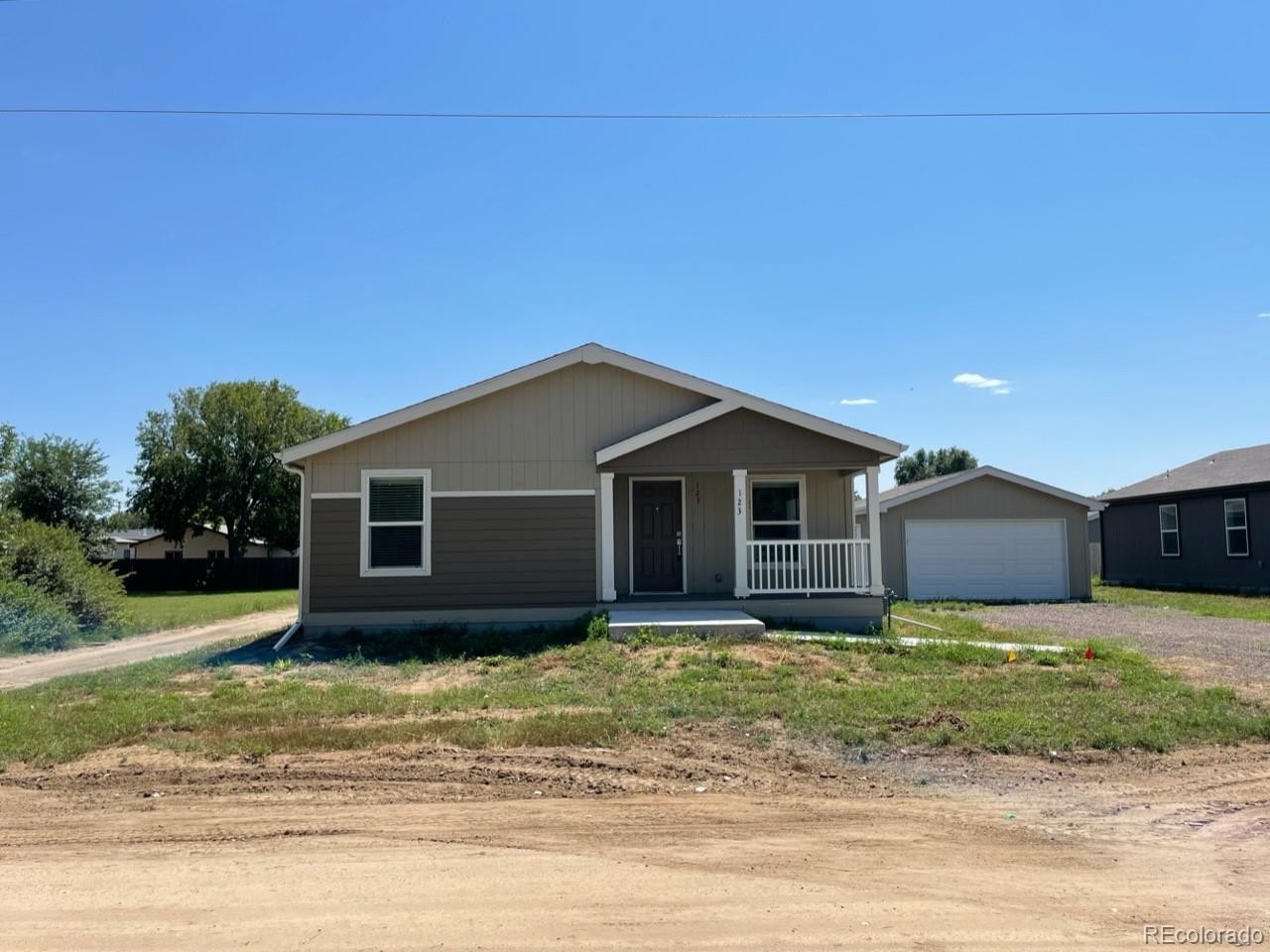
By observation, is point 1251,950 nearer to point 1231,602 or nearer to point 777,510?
point 777,510

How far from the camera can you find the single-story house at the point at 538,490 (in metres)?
13.5

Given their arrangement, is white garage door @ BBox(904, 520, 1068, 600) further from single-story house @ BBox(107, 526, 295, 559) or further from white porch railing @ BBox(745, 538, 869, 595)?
single-story house @ BBox(107, 526, 295, 559)

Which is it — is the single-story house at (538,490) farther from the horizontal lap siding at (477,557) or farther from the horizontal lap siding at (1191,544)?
the horizontal lap siding at (1191,544)

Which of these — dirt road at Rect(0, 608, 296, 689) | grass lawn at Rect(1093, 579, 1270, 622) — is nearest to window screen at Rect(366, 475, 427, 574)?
dirt road at Rect(0, 608, 296, 689)

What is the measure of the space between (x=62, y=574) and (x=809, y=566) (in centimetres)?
1438

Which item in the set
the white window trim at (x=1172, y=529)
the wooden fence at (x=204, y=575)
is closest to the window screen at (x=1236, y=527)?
the white window trim at (x=1172, y=529)

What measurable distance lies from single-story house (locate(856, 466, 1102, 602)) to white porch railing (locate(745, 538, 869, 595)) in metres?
8.11

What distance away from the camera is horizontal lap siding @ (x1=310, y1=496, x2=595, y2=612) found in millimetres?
13484

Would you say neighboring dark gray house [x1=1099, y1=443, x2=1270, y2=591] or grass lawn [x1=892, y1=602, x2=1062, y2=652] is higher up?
neighboring dark gray house [x1=1099, y1=443, x2=1270, y2=591]

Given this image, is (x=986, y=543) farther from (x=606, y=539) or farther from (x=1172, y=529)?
(x=606, y=539)

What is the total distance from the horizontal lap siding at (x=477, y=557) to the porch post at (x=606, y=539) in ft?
0.48

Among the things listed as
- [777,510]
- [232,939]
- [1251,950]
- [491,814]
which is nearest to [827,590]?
[777,510]

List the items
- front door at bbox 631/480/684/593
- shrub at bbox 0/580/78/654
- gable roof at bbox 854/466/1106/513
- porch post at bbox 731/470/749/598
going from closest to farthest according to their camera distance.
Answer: porch post at bbox 731/470/749/598, shrub at bbox 0/580/78/654, front door at bbox 631/480/684/593, gable roof at bbox 854/466/1106/513

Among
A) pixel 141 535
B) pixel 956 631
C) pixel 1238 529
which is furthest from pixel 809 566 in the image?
pixel 141 535
